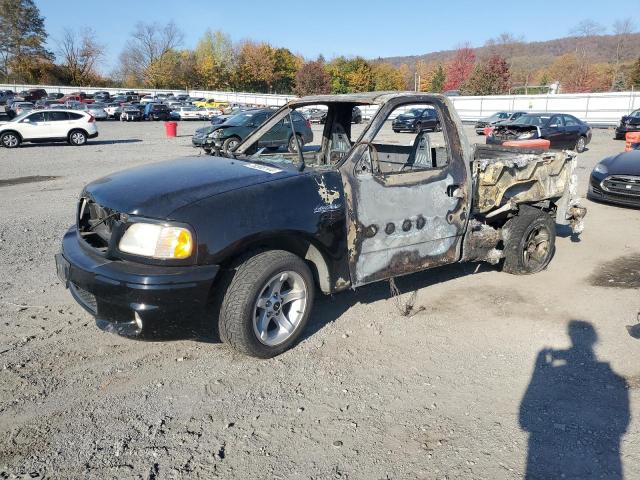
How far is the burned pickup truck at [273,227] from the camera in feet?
10.9

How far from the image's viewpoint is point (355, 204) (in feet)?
13.2

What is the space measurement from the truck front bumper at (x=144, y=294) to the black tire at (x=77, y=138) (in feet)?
70.3

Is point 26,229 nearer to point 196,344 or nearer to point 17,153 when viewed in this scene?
point 196,344

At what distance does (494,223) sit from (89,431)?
4.61 meters

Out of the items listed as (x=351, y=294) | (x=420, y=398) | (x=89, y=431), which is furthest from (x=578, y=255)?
(x=89, y=431)

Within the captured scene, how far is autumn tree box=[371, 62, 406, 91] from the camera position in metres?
85.5

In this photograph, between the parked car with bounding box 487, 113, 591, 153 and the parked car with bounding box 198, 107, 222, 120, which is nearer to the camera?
the parked car with bounding box 487, 113, 591, 153

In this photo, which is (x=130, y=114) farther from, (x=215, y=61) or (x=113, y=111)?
(x=215, y=61)

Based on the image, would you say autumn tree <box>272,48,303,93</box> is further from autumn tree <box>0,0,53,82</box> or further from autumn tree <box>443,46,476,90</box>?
autumn tree <box>0,0,53,82</box>

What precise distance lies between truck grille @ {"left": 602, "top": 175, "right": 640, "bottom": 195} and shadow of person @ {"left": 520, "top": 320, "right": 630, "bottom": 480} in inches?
236

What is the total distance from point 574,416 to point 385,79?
297 ft

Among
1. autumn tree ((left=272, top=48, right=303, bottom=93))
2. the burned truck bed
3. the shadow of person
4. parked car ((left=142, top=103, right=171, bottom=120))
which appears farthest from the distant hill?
the shadow of person

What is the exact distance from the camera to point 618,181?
30.1 ft

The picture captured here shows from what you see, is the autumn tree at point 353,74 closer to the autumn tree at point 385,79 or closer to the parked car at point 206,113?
the autumn tree at point 385,79
